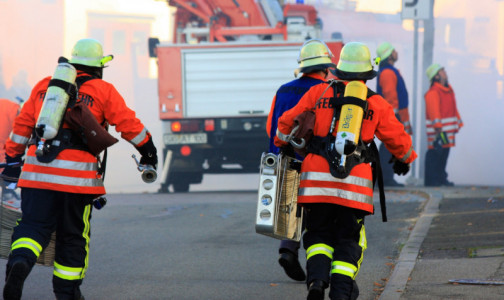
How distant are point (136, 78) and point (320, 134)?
134ft

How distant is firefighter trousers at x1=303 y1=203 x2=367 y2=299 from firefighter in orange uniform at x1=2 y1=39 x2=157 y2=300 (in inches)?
→ 44.8

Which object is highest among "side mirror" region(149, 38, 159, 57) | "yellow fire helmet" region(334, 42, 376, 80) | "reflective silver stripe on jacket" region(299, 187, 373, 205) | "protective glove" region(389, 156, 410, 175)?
"side mirror" region(149, 38, 159, 57)

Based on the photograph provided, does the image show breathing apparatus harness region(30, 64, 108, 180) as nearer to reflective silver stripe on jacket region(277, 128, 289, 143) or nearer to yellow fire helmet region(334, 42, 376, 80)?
reflective silver stripe on jacket region(277, 128, 289, 143)

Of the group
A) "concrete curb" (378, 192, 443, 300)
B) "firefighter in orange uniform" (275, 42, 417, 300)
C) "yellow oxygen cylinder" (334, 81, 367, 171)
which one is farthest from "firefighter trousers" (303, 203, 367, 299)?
"concrete curb" (378, 192, 443, 300)

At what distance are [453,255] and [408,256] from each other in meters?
0.35

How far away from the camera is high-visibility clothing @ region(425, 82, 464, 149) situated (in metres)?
15.3

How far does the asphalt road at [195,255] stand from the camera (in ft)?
21.0

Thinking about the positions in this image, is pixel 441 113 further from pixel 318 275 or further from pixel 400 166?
pixel 318 275

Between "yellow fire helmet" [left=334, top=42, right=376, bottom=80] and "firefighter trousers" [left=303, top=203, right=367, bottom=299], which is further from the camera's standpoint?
"yellow fire helmet" [left=334, top=42, right=376, bottom=80]

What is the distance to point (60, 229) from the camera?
5.42 meters

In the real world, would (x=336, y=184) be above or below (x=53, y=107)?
below

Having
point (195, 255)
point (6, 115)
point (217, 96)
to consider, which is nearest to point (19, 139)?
point (195, 255)

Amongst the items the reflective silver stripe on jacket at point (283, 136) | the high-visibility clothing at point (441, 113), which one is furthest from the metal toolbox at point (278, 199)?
the high-visibility clothing at point (441, 113)

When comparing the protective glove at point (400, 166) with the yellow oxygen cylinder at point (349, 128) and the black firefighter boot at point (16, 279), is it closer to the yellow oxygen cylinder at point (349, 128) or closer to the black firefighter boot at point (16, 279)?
the yellow oxygen cylinder at point (349, 128)
